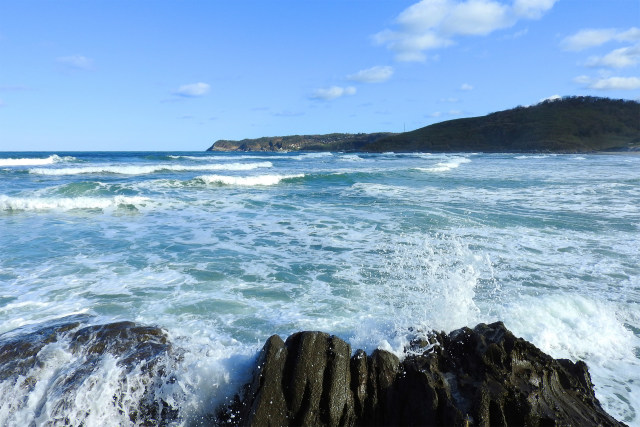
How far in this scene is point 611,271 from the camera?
690 cm

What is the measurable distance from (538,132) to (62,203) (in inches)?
3799

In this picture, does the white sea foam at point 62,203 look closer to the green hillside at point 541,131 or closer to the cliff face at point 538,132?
the cliff face at point 538,132

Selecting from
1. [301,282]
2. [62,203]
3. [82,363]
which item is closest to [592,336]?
[301,282]

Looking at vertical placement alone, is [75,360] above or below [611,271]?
above

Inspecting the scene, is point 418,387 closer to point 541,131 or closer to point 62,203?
point 62,203

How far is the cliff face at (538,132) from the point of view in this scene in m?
83.4

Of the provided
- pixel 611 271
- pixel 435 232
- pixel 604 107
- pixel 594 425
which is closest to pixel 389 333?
pixel 594 425

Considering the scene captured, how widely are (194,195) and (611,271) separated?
14917 millimetres

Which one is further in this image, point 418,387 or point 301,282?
point 301,282

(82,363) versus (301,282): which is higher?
(82,363)

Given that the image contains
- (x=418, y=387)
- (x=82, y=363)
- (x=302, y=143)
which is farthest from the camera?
(x=302, y=143)

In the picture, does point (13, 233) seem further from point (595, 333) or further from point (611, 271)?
point (611, 271)

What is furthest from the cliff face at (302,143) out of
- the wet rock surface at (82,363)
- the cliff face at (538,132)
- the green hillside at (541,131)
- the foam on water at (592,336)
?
the wet rock surface at (82,363)

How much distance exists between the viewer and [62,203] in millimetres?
14672
